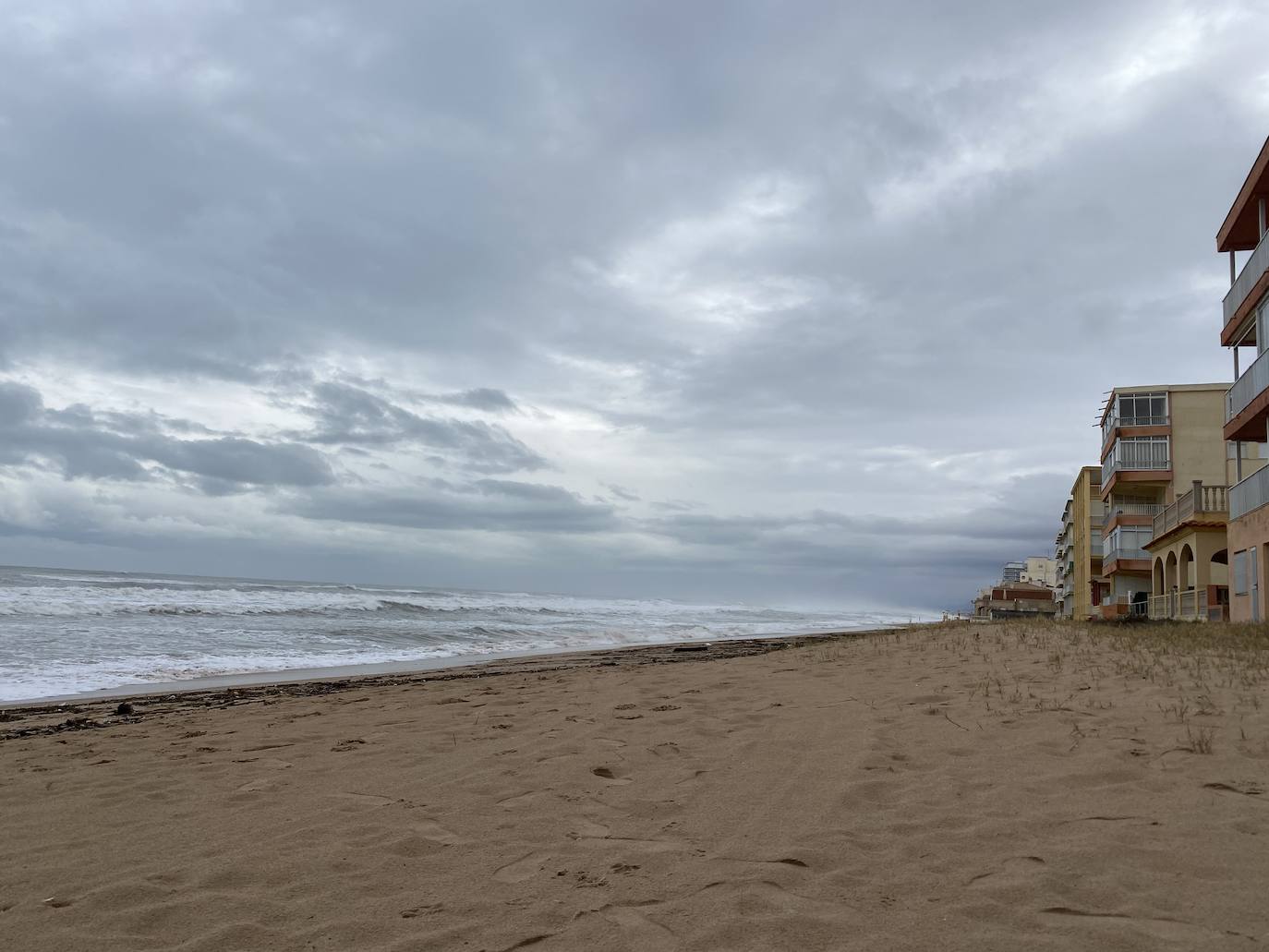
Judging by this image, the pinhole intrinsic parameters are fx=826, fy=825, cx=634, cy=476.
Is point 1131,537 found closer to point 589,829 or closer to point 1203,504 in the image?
point 1203,504

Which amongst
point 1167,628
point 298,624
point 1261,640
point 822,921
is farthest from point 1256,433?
point 298,624

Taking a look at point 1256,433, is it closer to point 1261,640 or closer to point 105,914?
point 1261,640

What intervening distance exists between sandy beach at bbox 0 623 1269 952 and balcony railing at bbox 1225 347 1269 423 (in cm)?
1428

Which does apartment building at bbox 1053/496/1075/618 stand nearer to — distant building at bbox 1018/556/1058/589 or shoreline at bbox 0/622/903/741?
distant building at bbox 1018/556/1058/589

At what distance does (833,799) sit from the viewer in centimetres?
428

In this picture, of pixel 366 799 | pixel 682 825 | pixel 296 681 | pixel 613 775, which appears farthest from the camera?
pixel 296 681

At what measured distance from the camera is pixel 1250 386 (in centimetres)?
1945

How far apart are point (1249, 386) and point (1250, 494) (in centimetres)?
275

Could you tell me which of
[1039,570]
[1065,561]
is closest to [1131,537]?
[1065,561]

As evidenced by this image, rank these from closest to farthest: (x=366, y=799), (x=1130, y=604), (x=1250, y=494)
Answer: (x=366, y=799) → (x=1250, y=494) → (x=1130, y=604)

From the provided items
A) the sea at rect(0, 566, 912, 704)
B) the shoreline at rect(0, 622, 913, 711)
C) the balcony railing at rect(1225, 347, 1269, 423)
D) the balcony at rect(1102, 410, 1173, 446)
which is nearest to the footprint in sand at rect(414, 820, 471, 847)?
the shoreline at rect(0, 622, 913, 711)

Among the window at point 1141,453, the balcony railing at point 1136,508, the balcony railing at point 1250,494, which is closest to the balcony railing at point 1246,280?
the balcony railing at point 1250,494

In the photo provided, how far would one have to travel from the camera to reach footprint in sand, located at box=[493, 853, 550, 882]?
341cm

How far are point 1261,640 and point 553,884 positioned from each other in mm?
10378
